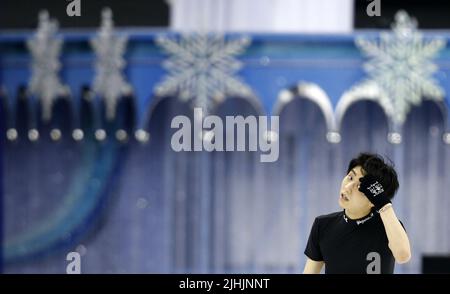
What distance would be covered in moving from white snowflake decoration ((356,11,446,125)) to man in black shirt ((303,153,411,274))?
2084 mm

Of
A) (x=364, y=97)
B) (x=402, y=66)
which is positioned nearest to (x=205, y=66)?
(x=364, y=97)

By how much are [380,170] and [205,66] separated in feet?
6.92

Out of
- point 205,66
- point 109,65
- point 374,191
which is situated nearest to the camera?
point 374,191

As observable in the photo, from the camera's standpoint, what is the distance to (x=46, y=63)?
402 centimetres

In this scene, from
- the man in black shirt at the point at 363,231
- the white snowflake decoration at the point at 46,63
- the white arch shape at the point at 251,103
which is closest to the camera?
the man in black shirt at the point at 363,231

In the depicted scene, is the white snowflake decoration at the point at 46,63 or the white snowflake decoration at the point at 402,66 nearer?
the white snowflake decoration at the point at 402,66

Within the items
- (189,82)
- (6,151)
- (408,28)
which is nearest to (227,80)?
(189,82)

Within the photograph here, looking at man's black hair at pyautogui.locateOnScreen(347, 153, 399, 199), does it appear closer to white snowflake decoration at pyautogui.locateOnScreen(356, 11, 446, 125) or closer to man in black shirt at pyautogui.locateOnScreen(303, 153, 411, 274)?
man in black shirt at pyautogui.locateOnScreen(303, 153, 411, 274)

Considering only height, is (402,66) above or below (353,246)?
above

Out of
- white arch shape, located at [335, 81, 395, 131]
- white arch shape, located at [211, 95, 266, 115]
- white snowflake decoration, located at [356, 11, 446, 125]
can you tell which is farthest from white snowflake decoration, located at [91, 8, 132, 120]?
white snowflake decoration, located at [356, 11, 446, 125]

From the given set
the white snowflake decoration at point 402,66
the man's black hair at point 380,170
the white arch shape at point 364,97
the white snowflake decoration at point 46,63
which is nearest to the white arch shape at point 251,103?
the white arch shape at point 364,97

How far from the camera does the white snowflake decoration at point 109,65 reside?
3.95 meters

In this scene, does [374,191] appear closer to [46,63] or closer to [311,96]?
[311,96]

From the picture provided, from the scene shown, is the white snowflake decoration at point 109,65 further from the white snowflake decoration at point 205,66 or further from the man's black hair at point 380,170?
the man's black hair at point 380,170
